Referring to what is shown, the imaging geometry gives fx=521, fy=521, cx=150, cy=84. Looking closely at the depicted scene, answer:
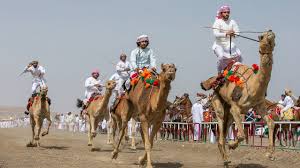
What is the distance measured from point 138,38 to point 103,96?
5311 mm

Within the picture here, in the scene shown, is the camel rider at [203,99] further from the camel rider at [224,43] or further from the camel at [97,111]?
the camel rider at [224,43]

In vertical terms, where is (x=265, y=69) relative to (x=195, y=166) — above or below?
above

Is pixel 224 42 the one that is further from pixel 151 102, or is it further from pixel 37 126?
pixel 37 126

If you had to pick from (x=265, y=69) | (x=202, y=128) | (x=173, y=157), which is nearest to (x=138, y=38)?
(x=173, y=157)

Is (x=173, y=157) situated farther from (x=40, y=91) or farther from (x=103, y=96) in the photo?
(x=40, y=91)

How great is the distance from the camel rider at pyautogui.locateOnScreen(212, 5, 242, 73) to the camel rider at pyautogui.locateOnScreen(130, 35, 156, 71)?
6.81ft

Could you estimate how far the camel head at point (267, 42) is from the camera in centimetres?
1069

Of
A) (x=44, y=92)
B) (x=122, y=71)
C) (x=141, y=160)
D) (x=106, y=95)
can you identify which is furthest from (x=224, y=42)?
(x=44, y=92)

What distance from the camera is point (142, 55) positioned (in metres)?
14.9

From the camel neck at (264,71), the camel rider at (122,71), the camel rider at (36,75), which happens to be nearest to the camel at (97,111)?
the camel rider at (122,71)

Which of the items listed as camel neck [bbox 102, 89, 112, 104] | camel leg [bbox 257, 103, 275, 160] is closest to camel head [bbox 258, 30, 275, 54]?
camel leg [bbox 257, 103, 275, 160]

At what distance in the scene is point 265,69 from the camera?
11031 mm

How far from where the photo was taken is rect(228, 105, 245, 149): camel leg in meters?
11.2

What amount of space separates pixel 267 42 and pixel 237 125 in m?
1.93
